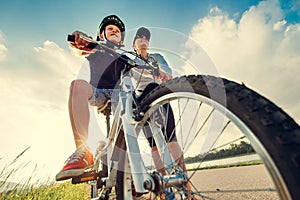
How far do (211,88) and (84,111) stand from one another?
134 centimetres

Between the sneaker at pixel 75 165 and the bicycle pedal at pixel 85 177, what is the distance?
0.18m

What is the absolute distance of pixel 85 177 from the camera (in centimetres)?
191

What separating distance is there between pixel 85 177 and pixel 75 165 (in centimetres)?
32

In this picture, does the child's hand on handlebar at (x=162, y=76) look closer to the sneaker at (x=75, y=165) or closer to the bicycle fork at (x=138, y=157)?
the bicycle fork at (x=138, y=157)

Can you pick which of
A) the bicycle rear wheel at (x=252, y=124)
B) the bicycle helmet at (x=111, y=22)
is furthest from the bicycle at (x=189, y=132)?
the bicycle helmet at (x=111, y=22)

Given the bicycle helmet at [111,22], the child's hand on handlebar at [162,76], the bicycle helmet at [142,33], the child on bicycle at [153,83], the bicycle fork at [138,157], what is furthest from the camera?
the bicycle helmet at [142,33]

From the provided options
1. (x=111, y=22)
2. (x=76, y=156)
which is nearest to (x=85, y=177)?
(x=76, y=156)

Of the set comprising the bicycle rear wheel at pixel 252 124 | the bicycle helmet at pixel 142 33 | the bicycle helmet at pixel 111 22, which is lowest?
the bicycle rear wheel at pixel 252 124

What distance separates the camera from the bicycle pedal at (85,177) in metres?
1.84

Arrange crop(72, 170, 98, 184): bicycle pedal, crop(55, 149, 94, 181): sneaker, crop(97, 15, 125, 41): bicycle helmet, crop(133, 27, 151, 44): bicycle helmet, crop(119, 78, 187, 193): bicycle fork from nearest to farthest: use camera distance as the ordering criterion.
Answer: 1. crop(119, 78, 187, 193): bicycle fork
2. crop(55, 149, 94, 181): sneaker
3. crop(72, 170, 98, 184): bicycle pedal
4. crop(97, 15, 125, 41): bicycle helmet
5. crop(133, 27, 151, 44): bicycle helmet

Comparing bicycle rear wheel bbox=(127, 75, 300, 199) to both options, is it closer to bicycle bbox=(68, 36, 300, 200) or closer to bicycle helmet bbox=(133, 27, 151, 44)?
bicycle bbox=(68, 36, 300, 200)

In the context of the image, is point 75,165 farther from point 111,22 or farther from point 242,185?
point 242,185

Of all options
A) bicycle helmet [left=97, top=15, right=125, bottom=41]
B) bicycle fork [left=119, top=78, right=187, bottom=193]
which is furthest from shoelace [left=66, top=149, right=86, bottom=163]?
bicycle helmet [left=97, top=15, right=125, bottom=41]

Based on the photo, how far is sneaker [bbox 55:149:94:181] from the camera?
1.62 metres
